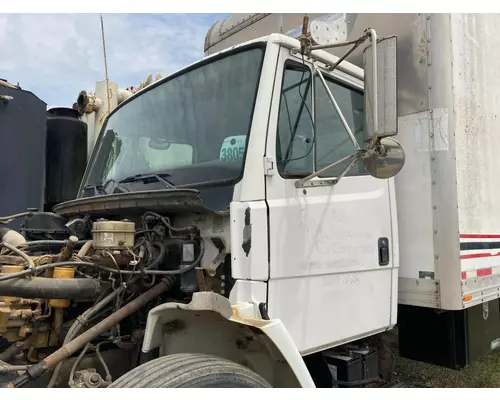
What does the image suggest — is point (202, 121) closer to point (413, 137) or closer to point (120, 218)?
point (120, 218)

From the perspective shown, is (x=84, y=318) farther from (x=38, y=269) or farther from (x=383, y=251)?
(x=383, y=251)

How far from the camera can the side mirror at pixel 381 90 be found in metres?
2.23

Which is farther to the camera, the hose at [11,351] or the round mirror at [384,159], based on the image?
the hose at [11,351]

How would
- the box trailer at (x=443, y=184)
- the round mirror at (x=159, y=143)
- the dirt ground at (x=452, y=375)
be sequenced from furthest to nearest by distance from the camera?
the dirt ground at (x=452, y=375)
the box trailer at (x=443, y=184)
the round mirror at (x=159, y=143)

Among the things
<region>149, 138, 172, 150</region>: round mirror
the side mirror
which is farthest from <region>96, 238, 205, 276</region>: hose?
the side mirror

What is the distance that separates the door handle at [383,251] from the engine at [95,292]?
1.10 m

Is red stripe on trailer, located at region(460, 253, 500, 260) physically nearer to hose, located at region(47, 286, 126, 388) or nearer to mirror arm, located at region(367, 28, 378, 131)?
mirror arm, located at region(367, 28, 378, 131)

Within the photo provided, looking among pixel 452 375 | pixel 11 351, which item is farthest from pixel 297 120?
pixel 452 375

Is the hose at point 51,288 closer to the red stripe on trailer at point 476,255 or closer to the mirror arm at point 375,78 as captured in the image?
the mirror arm at point 375,78

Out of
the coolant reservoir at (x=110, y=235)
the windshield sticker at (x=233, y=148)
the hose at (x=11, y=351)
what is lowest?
the hose at (x=11, y=351)

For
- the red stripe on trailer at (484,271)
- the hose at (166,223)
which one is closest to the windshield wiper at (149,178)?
the hose at (166,223)

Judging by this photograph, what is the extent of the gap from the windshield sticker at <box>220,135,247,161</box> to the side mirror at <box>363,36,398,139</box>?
621 mm

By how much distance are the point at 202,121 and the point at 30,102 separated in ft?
12.5

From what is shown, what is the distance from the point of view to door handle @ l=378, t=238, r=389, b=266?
9.81ft
